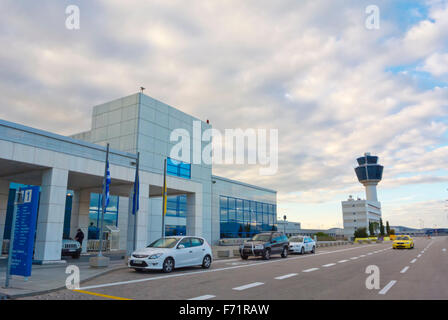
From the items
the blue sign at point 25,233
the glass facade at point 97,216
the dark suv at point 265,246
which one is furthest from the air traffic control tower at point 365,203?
the blue sign at point 25,233

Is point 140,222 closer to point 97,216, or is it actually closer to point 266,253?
point 266,253

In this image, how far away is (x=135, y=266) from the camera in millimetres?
13930

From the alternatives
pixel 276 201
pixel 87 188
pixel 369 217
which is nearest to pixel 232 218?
pixel 276 201

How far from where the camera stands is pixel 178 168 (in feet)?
97.5

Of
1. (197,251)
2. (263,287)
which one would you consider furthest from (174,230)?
(263,287)

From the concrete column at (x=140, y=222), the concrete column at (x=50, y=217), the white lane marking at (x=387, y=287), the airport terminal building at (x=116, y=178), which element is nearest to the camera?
the white lane marking at (x=387, y=287)

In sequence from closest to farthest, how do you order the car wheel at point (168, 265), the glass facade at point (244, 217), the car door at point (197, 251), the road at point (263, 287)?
the road at point (263, 287)
the car wheel at point (168, 265)
the car door at point (197, 251)
the glass facade at point (244, 217)

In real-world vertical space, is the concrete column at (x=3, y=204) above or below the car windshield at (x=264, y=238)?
above

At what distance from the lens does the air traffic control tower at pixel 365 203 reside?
136 meters

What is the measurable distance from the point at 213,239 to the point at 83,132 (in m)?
21.3

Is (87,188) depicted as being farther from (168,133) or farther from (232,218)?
(232,218)

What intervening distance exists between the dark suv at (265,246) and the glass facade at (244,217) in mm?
23719

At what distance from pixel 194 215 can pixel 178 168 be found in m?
4.40

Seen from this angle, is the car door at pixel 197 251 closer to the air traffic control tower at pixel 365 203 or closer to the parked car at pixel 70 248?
the parked car at pixel 70 248
